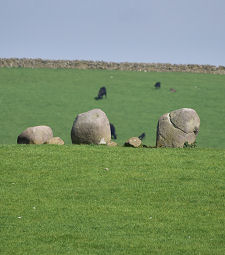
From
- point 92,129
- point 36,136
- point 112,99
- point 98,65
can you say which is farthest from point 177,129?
point 98,65

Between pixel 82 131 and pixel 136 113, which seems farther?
pixel 136 113

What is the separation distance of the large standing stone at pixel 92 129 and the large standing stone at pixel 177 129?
3.04 meters

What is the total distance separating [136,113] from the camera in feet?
192

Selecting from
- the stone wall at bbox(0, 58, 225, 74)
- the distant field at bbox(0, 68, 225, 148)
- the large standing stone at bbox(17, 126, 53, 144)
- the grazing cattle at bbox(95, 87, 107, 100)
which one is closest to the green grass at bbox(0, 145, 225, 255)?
the large standing stone at bbox(17, 126, 53, 144)

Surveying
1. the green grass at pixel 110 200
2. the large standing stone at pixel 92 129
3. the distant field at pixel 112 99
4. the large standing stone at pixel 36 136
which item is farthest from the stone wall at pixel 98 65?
the green grass at pixel 110 200

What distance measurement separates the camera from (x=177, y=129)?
34.2 metres

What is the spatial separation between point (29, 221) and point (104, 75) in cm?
4968

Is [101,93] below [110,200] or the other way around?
below

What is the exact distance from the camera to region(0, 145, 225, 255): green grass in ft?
57.0

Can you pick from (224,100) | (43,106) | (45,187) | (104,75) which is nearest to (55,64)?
(104,75)

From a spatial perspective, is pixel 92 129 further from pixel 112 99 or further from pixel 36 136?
pixel 112 99

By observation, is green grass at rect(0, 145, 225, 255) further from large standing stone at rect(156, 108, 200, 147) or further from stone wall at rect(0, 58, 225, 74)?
stone wall at rect(0, 58, 225, 74)

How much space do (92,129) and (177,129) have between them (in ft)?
15.3

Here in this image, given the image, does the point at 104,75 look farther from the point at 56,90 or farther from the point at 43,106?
the point at 43,106
